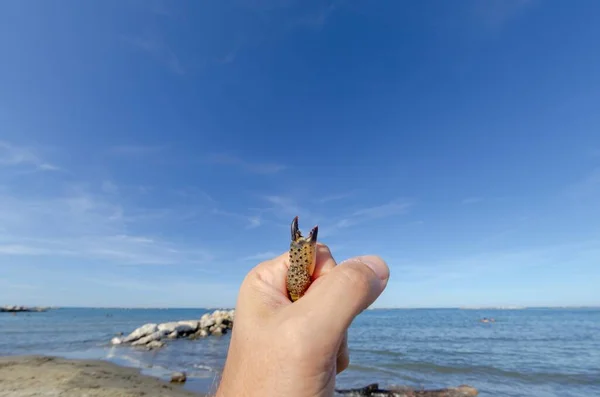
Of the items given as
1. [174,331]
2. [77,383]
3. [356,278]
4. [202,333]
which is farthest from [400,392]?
[202,333]

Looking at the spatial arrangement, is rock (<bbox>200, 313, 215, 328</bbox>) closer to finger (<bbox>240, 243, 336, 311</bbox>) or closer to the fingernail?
finger (<bbox>240, 243, 336, 311</bbox>)

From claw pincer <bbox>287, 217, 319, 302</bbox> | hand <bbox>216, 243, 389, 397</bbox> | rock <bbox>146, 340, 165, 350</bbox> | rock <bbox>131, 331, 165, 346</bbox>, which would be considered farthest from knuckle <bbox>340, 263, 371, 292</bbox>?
rock <bbox>131, 331, 165, 346</bbox>

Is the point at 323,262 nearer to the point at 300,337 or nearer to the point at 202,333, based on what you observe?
the point at 300,337

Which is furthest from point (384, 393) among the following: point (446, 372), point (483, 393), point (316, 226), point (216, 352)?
point (216, 352)

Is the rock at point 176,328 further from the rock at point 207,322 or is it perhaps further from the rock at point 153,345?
the rock at point 153,345

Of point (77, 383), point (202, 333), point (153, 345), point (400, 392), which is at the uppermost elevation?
point (77, 383)
